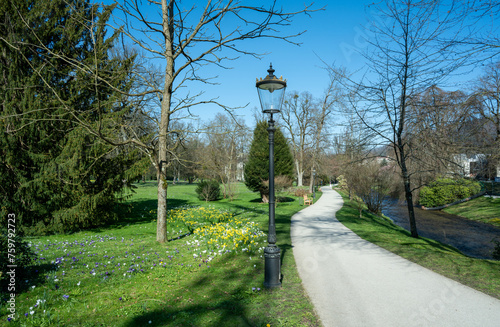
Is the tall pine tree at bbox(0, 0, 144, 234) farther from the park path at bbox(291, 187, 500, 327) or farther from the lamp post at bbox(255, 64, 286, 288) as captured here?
the park path at bbox(291, 187, 500, 327)

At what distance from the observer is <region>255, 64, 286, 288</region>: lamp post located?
4.59 metres

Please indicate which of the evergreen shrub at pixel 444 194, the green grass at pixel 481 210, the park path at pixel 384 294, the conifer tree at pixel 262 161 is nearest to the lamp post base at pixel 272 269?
the park path at pixel 384 294

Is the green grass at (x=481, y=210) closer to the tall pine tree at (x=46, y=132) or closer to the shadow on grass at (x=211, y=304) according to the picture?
the shadow on grass at (x=211, y=304)

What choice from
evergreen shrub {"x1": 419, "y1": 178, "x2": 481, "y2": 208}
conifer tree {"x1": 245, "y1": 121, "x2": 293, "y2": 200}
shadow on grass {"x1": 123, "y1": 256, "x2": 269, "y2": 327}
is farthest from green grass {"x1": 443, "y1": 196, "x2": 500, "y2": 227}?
shadow on grass {"x1": 123, "y1": 256, "x2": 269, "y2": 327}

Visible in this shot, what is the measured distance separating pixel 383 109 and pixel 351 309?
7.60 meters

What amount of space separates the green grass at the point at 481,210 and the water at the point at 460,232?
79 centimetres

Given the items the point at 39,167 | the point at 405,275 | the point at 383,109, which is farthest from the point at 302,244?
the point at 39,167

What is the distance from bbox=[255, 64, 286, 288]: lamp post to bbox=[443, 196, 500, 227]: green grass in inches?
699

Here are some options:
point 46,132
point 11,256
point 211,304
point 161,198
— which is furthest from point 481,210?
point 46,132

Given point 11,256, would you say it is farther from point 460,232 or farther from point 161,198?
point 460,232

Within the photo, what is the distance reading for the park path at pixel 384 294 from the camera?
351 cm

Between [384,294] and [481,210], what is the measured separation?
2108 centimetres

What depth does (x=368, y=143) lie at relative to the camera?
1008 cm

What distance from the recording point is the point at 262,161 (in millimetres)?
22172
